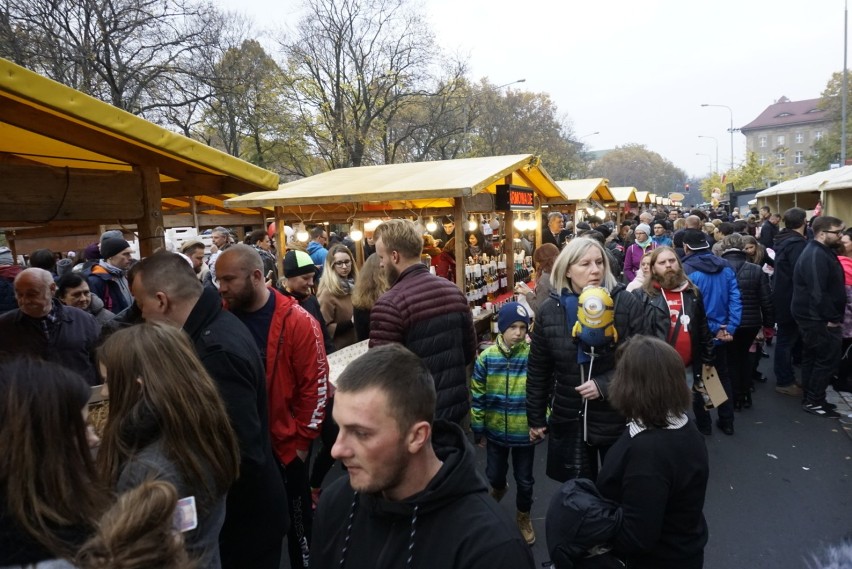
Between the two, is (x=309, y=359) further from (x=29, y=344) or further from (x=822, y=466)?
(x=822, y=466)

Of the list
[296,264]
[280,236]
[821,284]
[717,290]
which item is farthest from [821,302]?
[280,236]

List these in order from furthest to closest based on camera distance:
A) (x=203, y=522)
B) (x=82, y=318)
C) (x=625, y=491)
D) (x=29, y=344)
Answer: (x=82, y=318)
(x=29, y=344)
(x=625, y=491)
(x=203, y=522)

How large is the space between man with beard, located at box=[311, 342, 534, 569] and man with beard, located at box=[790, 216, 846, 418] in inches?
225

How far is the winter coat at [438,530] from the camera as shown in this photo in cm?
140

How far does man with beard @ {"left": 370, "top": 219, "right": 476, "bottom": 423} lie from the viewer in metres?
3.35

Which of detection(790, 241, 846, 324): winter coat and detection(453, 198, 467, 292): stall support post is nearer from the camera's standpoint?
detection(790, 241, 846, 324): winter coat

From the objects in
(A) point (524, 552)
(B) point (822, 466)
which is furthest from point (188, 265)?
(B) point (822, 466)

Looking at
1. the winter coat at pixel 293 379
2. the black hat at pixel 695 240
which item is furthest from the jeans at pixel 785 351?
the winter coat at pixel 293 379

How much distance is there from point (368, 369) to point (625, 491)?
134 centimetres

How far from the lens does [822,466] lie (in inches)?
192

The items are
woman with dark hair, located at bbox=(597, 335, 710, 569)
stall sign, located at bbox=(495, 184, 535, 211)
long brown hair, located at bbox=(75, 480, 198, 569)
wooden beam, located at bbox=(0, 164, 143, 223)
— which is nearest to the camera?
long brown hair, located at bbox=(75, 480, 198, 569)

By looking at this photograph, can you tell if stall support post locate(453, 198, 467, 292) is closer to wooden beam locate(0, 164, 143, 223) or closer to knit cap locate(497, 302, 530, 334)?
knit cap locate(497, 302, 530, 334)

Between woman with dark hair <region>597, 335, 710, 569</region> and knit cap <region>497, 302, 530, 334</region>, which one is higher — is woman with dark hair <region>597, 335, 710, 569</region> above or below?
below

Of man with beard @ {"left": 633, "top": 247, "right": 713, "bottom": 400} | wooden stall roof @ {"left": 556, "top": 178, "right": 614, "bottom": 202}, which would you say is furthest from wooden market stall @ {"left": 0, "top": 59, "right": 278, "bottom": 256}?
wooden stall roof @ {"left": 556, "top": 178, "right": 614, "bottom": 202}
